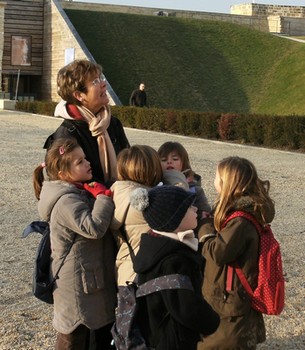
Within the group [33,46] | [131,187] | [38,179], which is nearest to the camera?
[131,187]

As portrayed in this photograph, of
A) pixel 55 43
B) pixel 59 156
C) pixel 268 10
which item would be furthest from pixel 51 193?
pixel 268 10

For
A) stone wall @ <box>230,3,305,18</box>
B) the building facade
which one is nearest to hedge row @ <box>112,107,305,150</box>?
the building facade

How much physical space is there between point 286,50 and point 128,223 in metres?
37.7

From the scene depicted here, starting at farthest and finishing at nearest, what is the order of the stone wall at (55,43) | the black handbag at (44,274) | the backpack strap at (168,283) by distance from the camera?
the stone wall at (55,43)
the black handbag at (44,274)
the backpack strap at (168,283)

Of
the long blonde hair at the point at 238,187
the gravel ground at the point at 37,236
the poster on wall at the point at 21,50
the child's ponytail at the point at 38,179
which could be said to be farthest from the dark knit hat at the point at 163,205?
the poster on wall at the point at 21,50

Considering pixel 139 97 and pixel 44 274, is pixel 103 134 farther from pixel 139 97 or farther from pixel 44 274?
pixel 139 97

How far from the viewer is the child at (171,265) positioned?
9.70ft

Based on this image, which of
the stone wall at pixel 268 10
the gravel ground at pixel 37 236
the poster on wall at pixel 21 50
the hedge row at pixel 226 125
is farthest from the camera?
the stone wall at pixel 268 10

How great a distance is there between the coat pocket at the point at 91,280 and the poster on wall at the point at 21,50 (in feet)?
124

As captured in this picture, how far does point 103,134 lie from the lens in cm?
375

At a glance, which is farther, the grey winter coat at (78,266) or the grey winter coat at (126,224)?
the grey winter coat at (78,266)

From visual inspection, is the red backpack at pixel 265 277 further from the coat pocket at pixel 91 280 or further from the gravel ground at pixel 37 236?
the gravel ground at pixel 37 236

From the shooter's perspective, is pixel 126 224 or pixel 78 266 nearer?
pixel 126 224

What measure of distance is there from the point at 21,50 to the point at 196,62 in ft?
32.2
